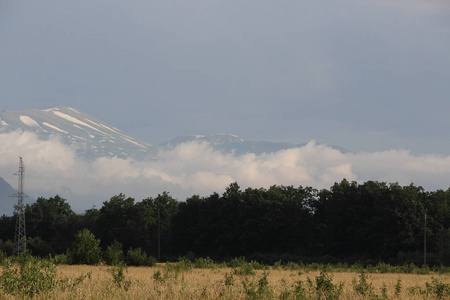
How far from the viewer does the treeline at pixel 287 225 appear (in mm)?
84062

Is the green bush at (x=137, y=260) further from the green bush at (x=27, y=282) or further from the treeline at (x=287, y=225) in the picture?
the green bush at (x=27, y=282)

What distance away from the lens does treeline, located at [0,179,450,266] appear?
8406 cm

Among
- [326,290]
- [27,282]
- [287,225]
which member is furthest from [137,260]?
[287,225]

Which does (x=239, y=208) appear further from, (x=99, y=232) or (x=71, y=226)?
(x=71, y=226)

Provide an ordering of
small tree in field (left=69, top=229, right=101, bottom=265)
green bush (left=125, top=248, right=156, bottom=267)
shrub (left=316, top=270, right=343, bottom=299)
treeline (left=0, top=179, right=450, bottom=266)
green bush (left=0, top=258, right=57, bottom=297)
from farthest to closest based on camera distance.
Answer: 1. treeline (left=0, top=179, right=450, bottom=266)
2. green bush (left=125, top=248, right=156, bottom=267)
3. small tree in field (left=69, top=229, right=101, bottom=265)
4. shrub (left=316, top=270, right=343, bottom=299)
5. green bush (left=0, top=258, right=57, bottom=297)

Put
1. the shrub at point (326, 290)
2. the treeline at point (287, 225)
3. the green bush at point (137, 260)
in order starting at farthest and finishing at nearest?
1. the treeline at point (287, 225)
2. the green bush at point (137, 260)
3. the shrub at point (326, 290)

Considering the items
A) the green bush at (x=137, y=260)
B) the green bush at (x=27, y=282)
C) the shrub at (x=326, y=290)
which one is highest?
the green bush at (x=27, y=282)

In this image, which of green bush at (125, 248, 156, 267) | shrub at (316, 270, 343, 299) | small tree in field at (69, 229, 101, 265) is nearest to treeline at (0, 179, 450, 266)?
green bush at (125, 248, 156, 267)

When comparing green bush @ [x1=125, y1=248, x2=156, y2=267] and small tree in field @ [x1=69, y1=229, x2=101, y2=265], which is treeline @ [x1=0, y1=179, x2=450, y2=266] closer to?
green bush @ [x1=125, y1=248, x2=156, y2=267]

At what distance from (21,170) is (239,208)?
3699 cm

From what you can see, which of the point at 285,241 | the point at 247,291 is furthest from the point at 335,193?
the point at 247,291

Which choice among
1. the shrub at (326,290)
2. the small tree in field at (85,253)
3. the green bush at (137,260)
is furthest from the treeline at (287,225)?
the shrub at (326,290)

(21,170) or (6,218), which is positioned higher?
(21,170)

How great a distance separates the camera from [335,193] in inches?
3777
